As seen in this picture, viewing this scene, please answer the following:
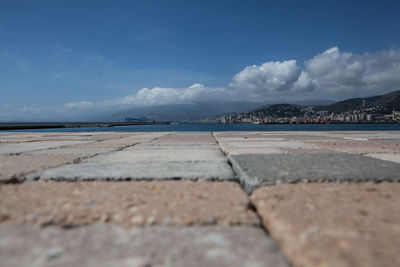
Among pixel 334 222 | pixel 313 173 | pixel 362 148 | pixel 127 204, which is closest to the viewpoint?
pixel 334 222

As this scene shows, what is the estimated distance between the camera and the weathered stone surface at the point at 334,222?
55 cm

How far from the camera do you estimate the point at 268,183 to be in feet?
3.65

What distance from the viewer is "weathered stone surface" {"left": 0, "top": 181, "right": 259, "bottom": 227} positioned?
0.76 m

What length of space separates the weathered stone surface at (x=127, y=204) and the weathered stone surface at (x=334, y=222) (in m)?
0.11

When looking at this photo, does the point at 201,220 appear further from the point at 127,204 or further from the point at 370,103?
the point at 370,103

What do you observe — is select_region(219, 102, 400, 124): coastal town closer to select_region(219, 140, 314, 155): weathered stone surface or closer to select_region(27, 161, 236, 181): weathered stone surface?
select_region(219, 140, 314, 155): weathered stone surface

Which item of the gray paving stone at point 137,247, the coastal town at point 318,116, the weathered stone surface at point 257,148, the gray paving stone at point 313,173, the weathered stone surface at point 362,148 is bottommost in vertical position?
the coastal town at point 318,116

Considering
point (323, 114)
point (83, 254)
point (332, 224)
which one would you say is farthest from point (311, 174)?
point (323, 114)

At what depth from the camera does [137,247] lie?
23.6 inches

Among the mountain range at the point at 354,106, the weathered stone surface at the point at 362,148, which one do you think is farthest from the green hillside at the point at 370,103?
the weathered stone surface at the point at 362,148

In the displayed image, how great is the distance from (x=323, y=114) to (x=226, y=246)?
121m

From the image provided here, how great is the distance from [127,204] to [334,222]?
28.0 inches

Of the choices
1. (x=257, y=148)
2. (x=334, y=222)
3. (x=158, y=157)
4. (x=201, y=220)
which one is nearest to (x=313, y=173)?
(x=334, y=222)

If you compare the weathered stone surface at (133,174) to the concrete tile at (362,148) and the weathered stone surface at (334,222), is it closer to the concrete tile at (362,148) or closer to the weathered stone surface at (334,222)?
the weathered stone surface at (334,222)
